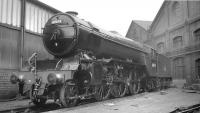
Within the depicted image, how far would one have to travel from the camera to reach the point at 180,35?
A: 26.0 meters

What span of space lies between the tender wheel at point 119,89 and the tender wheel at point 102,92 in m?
0.48

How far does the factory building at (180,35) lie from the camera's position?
23625 millimetres

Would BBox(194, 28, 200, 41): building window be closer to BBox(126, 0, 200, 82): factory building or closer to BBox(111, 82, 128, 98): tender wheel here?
BBox(126, 0, 200, 82): factory building

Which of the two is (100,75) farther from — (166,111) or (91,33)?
(166,111)

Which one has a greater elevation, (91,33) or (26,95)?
(91,33)

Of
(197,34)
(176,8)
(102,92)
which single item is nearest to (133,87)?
(102,92)

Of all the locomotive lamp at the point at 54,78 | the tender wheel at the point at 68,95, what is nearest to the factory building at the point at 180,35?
the tender wheel at the point at 68,95

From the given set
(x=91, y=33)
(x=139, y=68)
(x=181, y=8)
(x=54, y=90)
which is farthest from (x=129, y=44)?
(x=181, y=8)

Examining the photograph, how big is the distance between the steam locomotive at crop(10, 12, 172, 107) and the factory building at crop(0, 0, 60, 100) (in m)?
2.43

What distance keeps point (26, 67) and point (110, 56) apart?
368 cm

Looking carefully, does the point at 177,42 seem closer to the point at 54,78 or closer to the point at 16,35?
the point at 16,35

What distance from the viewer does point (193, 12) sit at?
24.2m

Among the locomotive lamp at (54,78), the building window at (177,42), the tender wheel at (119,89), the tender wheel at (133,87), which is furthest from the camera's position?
the building window at (177,42)

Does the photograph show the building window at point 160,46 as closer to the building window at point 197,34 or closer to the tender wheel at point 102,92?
the building window at point 197,34
